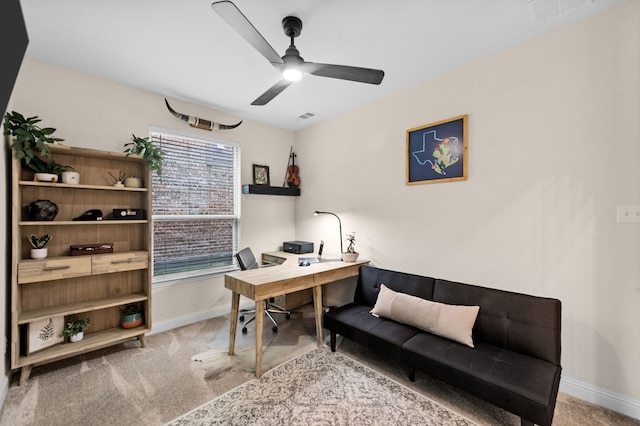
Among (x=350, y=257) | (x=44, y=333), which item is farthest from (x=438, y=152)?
(x=44, y=333)

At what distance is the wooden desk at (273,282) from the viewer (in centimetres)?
230

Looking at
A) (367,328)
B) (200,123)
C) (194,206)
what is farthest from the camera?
(194,206)

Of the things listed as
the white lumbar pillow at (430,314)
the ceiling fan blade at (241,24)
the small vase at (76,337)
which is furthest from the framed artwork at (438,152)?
the small vase at (76,337)

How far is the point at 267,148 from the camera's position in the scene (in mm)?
4168

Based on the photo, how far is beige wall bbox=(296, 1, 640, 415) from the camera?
1.92m

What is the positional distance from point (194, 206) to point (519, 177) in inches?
131

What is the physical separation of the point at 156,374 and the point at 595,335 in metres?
3.29

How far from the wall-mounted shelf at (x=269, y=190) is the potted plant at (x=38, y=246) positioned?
1963 mm

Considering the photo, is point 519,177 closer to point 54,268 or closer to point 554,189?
point 554,189

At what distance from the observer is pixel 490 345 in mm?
2174

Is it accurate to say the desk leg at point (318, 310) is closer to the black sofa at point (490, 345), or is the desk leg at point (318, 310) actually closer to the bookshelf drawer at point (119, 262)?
the black sofa at point (490, 345)

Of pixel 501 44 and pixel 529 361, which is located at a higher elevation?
pixel 501 44

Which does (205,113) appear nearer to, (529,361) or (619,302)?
(529,361)

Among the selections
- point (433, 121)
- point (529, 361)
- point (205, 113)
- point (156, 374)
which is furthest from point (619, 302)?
point (205, 113)
